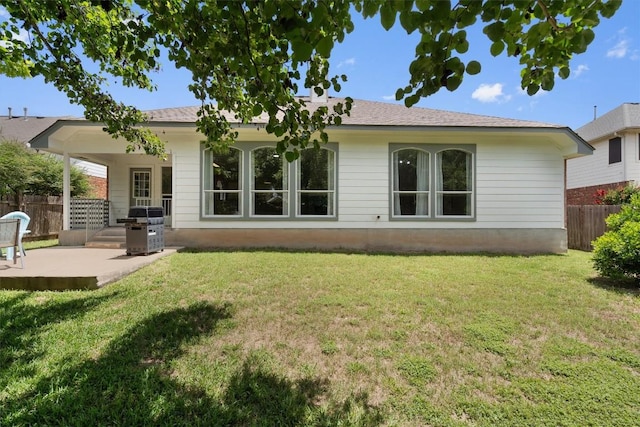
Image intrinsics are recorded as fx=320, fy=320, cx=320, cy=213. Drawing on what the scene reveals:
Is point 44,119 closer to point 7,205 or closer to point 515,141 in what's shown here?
point 7,205

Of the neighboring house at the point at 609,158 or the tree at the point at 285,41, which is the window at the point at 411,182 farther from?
the neighboring house at the point at 609,158

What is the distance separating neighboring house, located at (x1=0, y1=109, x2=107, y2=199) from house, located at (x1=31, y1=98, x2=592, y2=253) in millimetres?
11432

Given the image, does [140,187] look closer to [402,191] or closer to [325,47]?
[402,191]

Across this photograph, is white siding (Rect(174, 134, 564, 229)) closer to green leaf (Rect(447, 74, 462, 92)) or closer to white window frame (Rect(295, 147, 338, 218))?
white window frame (Rect(295, 147, 338, 218))

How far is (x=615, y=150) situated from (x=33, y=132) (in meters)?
33.3

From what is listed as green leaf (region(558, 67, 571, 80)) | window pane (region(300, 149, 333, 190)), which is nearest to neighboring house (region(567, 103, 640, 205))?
window pane (region(300, 149, 333, 190))

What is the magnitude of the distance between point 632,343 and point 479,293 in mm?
1758

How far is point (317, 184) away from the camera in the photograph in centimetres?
957

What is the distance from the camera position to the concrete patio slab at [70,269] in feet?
15.8

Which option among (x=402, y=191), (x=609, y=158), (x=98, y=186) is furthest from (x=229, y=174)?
(x=609, y=158)

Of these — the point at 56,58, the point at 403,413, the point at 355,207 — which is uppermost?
the point at 56,58

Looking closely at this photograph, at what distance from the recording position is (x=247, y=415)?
7.34 ft

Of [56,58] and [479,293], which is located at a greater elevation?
[56,58]

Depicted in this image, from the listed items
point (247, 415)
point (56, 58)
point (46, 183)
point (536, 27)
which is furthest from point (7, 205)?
point (536, 27)
